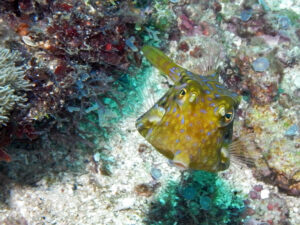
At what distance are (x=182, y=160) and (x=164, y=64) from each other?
213cm

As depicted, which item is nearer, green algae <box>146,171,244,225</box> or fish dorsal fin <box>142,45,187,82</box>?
fish dorsal fin <box>142,45,187,82</box>

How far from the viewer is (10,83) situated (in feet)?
11.1

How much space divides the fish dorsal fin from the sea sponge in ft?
6.31

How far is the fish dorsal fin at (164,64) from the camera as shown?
4.28 meters

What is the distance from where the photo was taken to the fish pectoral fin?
104 inches

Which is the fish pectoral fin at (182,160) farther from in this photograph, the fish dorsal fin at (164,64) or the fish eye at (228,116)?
the fish dorsal fin at (164,64)

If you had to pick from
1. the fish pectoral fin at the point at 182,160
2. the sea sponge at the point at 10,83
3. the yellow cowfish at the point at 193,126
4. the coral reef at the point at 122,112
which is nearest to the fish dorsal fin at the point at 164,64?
the coral reef at the point at 122,112

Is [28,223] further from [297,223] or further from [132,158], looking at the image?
[297,223]

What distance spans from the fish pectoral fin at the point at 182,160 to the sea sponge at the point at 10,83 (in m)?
2.04

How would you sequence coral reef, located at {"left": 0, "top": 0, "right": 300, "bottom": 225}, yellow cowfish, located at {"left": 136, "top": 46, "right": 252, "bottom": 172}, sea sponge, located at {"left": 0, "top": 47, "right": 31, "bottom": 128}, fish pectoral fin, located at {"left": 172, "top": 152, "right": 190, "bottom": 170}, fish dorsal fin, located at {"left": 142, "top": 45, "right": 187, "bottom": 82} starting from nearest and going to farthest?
fish pectoral fin, located at {"left": 172, "top": 152, "right": 190, "bottom": 170}
yellow cowfish, located at {"left": 136, "top": 46, "right": 252, "bottom": 172}
sea sponge, located at {"left": 0, "top": 47, "right": 31, "bottom": 128}
coral reef, located at {"left": 0, "top": 0, "right": 300, "bottom": 225}
fish dorsal fin, located at {"left": 142, "top": 45, "right": 187, "bottom": 82}

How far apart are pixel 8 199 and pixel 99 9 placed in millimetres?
3148

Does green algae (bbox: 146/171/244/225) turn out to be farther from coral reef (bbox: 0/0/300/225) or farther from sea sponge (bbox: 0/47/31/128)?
sea sponge (bbox: 0/47/31/128)

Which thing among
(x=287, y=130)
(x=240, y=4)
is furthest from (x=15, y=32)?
(x=240, y=4)

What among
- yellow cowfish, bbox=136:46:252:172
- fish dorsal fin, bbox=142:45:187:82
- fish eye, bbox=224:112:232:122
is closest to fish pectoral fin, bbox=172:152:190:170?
yellow cowfish, bbox=136:46:252:172
